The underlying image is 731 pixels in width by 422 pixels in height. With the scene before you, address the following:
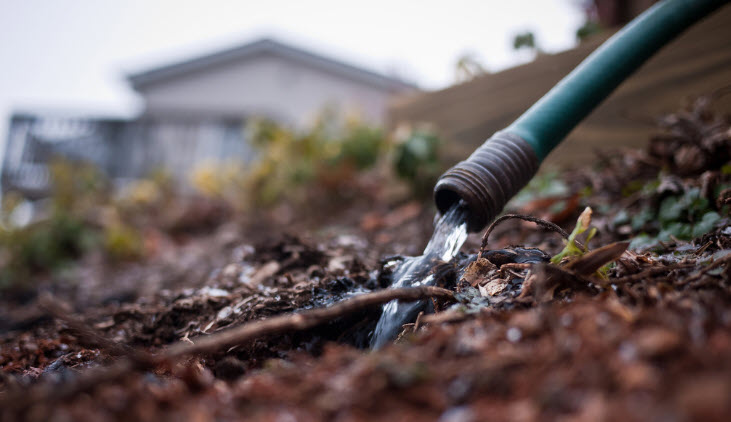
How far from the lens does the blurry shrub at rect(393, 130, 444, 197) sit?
3.64 meters

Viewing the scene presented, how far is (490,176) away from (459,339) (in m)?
0.77

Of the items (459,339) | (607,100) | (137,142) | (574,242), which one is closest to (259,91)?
(137,142)

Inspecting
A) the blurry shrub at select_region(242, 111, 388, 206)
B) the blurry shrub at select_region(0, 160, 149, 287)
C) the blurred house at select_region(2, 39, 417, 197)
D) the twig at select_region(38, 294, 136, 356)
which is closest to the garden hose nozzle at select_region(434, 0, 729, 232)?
the twig at select_region(38, 294, 136, 356)

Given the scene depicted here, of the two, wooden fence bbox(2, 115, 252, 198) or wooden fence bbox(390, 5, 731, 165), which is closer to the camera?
wooden fence bbox(390, 5, 731, 165)

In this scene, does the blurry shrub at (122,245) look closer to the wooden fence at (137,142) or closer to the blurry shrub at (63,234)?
the blurry shrub at (63,234)

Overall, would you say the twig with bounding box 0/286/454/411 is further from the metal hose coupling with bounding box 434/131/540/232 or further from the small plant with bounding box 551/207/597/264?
the metal hose coupling with bounding box 434/131/540/232

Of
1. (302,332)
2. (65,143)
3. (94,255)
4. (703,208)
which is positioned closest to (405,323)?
(302,332)

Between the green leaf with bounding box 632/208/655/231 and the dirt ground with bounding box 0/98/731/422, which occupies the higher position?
the dirt ground with bounding box 0/98/731/422

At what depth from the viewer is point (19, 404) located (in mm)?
653

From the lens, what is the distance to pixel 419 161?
12.0 feet

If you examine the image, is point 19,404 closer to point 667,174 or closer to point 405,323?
point 405,323

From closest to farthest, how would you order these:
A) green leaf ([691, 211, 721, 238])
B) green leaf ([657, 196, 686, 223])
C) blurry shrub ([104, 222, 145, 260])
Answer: green leaf ([691, 211, 721, 238])
green leaf ([657, 196, 686, 223])
blurry shrub ([104, 222, 145, 260])

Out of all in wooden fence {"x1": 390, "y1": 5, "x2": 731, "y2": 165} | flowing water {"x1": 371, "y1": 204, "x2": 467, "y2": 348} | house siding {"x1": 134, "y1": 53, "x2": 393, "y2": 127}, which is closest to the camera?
flowing water {"x1": 371, "y1": 204, "x2": 467, "y2": 348}

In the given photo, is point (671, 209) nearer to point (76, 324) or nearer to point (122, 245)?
point (76, 324)
